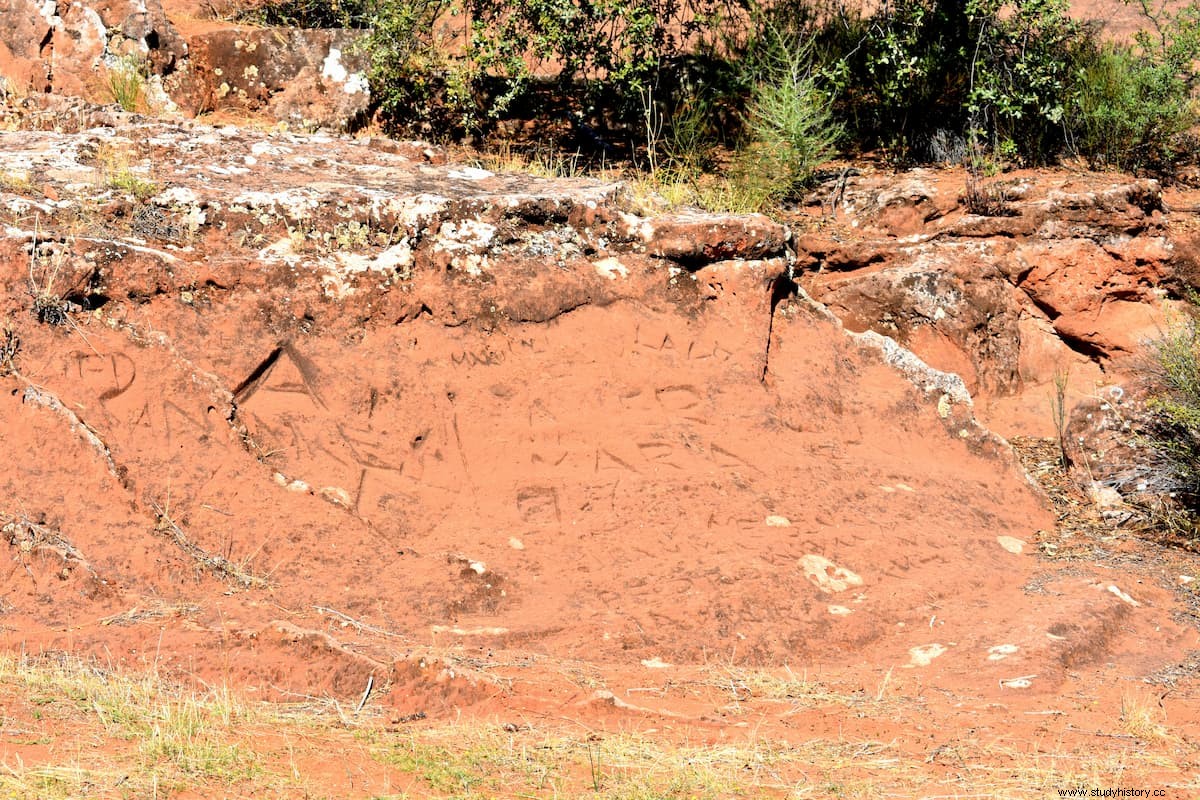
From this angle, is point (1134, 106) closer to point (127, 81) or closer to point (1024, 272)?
point (1024, 272)

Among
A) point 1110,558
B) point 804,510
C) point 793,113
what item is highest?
point 793,113

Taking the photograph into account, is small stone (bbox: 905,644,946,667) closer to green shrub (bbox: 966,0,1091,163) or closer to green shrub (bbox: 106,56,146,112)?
green shrub (bbox: 966,0,1091,163)

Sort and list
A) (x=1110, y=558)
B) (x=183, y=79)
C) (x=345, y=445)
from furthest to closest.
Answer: (x=183, y=79) → (x=1110, y=558) → (x=345, y=445)

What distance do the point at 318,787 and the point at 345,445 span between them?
7.90 feet

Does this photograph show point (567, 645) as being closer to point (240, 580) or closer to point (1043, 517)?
point (240, 580)

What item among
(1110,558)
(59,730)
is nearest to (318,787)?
(59,730)

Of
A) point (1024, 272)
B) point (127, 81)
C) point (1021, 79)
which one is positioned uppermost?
point (127, 81)

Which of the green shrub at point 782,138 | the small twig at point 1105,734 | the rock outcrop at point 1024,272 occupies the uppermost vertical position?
the green shrub at point 782,138

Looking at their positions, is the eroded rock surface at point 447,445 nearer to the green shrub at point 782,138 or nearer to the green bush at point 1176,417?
the green bush at point 1176,417

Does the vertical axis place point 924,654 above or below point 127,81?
below

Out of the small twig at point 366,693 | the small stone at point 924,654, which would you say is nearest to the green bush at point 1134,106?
the small stone at point 924,654

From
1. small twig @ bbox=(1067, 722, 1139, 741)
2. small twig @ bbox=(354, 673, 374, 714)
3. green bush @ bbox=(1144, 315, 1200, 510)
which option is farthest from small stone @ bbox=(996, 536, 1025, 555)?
small twig @ bbox=(354, 673, 374, 714)

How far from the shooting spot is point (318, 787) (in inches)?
130

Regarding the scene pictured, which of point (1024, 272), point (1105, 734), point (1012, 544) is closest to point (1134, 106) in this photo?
point (1024, 272)
